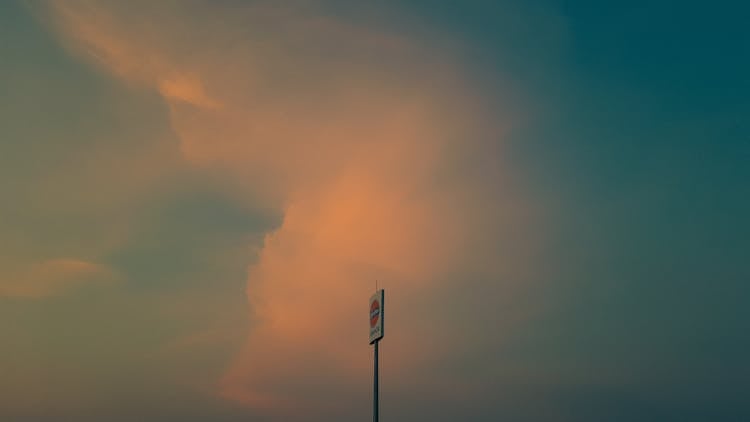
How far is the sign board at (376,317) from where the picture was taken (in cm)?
5431

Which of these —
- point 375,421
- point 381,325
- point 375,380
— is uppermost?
point 381,325

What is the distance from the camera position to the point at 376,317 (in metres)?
55.5

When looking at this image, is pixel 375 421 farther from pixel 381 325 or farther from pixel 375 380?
pixel 381 325

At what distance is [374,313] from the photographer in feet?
184

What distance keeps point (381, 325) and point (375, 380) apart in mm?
4665

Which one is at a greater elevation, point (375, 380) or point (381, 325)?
point (381, 325)

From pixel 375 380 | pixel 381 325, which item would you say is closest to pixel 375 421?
pixel 375 380

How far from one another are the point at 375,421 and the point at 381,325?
7.89 m

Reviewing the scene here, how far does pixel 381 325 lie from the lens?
177ft

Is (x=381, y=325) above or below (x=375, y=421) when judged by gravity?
above

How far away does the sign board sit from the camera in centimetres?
5431

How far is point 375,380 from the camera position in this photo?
5366 cm

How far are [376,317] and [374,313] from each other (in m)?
0.78

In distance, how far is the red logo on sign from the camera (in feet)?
181
